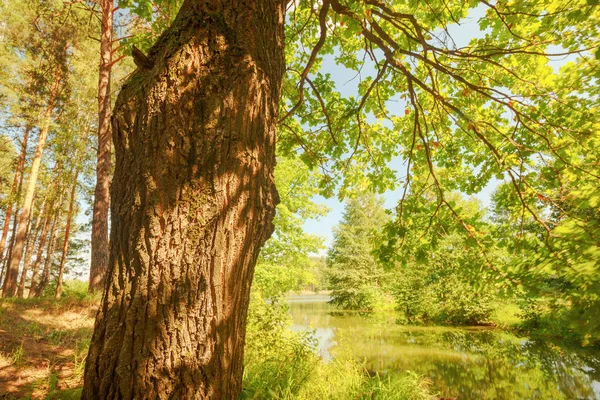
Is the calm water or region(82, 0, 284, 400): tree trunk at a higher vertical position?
region(82, 0, 284, 400): tree trunk

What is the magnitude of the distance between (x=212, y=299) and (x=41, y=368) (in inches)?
123

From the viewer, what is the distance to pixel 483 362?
8062mm

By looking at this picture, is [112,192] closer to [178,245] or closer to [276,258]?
[178,245]

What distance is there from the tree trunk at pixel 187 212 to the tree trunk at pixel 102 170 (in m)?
6.86

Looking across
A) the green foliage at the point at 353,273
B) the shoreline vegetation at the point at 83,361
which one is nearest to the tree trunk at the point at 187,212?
the shoreline vegetation at the point at 83,361

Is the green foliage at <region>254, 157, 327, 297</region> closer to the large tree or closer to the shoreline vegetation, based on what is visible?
the shoreline vegetation

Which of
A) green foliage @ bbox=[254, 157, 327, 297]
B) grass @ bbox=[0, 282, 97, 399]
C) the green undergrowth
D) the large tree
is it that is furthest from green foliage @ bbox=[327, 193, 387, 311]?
the large tree

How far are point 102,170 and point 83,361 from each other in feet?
18.8

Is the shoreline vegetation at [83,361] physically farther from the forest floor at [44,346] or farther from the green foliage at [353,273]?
the green foliage at [353,273]

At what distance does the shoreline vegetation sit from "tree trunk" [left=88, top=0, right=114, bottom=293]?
2.51 feet

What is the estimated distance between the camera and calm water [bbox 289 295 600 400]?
6.12 metres

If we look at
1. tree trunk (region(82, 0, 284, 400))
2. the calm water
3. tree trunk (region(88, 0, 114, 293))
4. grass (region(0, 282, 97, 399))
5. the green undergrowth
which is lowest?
the calm water

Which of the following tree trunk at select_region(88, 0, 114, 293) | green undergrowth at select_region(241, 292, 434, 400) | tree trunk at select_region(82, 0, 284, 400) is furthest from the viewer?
tree trunk at select_region(88, 0, 114, 293)

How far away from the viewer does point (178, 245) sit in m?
1.32
